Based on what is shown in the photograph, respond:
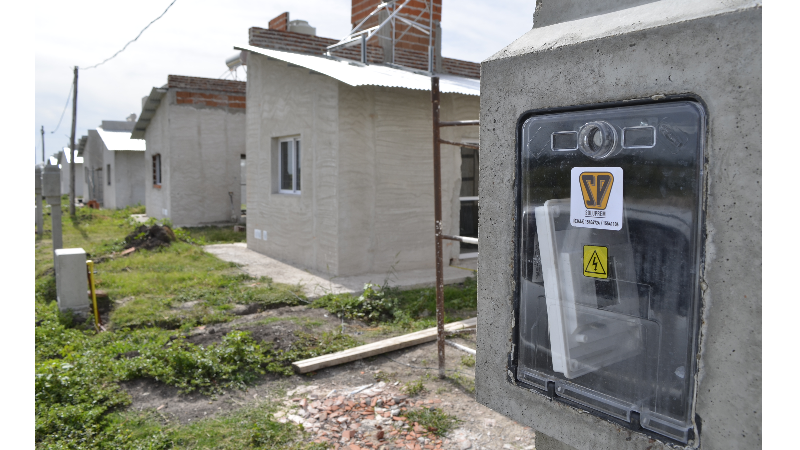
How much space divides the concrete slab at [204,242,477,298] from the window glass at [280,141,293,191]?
148 cm

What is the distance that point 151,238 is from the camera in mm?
11688

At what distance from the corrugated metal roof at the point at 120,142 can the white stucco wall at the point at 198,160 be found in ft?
21.7

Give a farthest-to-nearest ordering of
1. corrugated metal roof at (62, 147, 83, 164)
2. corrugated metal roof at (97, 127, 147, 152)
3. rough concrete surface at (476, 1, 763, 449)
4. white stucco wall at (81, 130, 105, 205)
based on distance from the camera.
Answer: corrugated metal roof at (62, 147, 83, 164)
white stucco wall at (81, 130, 105, 205)
corrugated metal roof at (97, 127, 147, 152)
rough concrete surface at (476, 1, 763, 449)

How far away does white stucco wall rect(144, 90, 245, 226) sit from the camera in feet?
50.8

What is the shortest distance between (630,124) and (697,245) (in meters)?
0.36

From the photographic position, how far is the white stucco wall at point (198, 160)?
609 inches

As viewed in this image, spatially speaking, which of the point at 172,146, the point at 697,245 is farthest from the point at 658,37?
the point at 172,146

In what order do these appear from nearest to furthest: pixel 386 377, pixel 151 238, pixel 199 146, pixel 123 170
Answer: pixel 386 377, pixel 151 238, pixel 199 146, pixel 123 170

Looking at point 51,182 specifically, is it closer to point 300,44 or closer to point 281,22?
point 300,44

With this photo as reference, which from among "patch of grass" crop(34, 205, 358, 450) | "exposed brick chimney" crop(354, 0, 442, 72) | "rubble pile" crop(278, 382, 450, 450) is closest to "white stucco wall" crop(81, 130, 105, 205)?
"exposed brick chimney" crop(354, 0, 442, 72)

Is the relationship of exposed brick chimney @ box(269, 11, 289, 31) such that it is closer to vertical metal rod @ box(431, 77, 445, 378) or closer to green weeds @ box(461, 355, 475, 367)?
vertical metal rod @ box(431, 77, 445, 378)

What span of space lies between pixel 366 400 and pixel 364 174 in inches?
192

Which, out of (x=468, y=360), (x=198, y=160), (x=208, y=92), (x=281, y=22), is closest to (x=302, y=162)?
(x=468, y=360)
